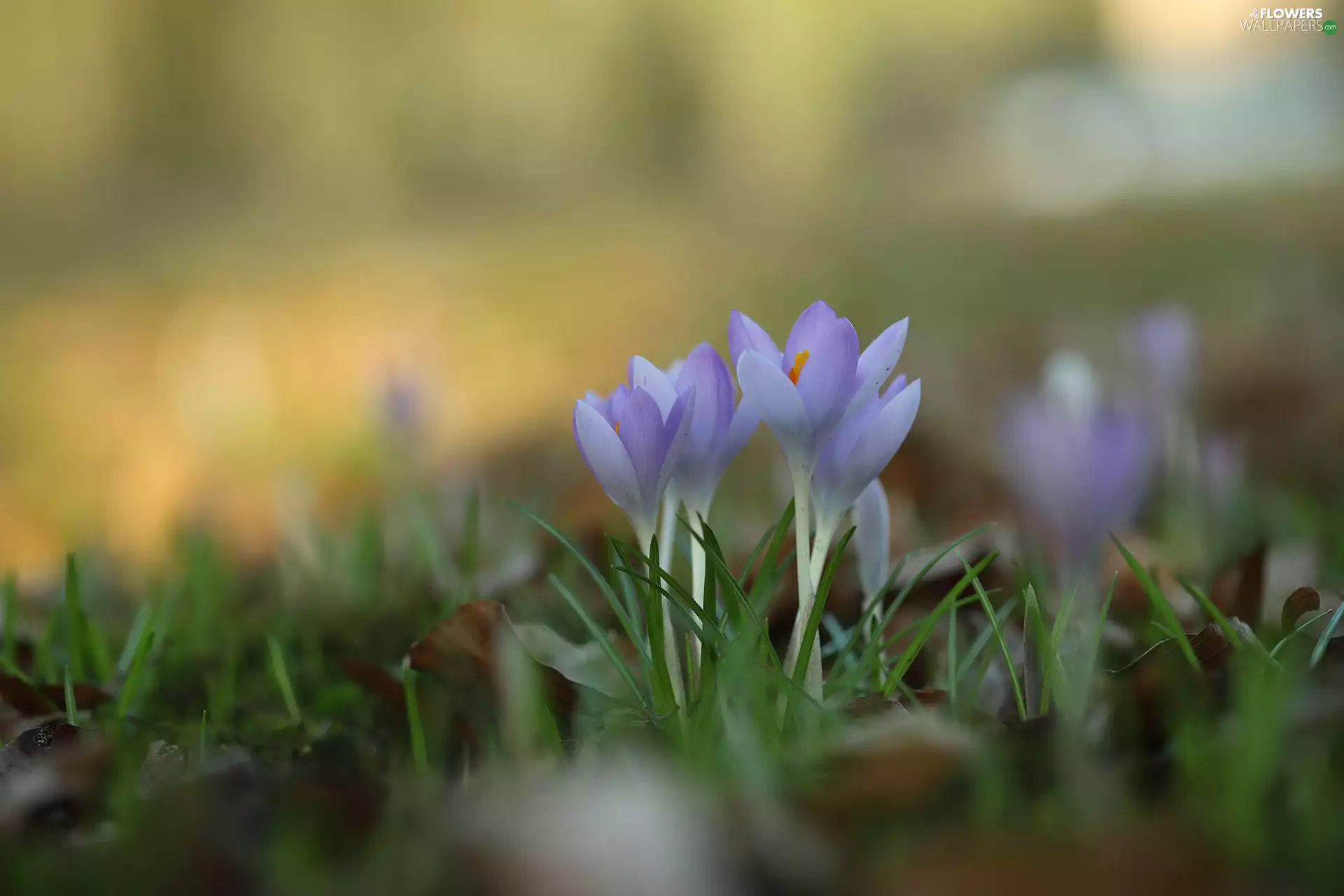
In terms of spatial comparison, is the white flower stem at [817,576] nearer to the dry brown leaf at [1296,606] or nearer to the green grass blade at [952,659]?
the green grass blade at [952,659]

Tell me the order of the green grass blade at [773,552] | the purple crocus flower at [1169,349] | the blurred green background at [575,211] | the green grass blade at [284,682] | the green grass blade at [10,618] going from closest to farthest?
1. the green grass blade at [773,552]
2. the green grass blade at [284,682]
3. the green grass blade at [10,618]
4. the purple crocus flower at [1169,349]
5. the blurred green background at [575,211]

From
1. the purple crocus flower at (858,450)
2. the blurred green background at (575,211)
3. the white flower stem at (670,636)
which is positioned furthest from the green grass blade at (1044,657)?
the blurred green background at (575,211)

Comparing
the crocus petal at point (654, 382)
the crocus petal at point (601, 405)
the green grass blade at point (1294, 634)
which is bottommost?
the green grass blade at point (1294, 634)

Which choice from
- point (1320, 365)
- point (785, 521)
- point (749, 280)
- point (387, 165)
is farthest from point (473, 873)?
point (387, 165)

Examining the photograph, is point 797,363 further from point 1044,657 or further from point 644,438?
point 1044,657

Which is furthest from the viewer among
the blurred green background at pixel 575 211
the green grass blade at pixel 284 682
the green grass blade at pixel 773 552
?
the blurred green background at pixel 575 211

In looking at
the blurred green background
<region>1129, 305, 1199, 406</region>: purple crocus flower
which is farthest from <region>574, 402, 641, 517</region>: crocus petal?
the blurred green background

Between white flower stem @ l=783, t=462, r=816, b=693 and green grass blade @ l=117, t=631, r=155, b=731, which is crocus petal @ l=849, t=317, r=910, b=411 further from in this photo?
green grass blade @ l=117, t=631, r=155, b=731
